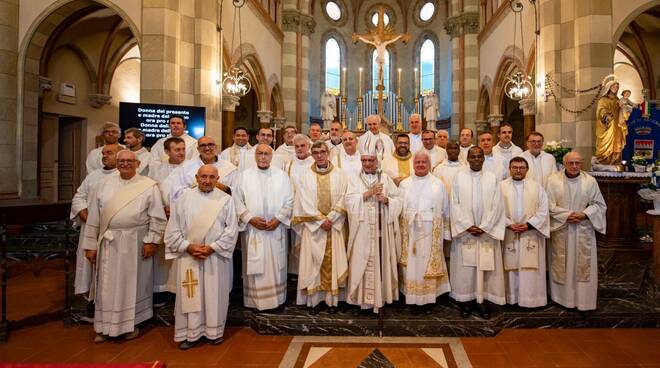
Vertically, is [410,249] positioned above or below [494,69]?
below

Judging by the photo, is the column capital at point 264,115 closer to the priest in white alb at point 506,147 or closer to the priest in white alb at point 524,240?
the priest in white alb at point 506,147

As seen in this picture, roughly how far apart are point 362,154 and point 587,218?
254cm

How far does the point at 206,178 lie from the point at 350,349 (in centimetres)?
212

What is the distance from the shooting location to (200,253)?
3801mm

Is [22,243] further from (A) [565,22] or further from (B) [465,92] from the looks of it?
(B) [465,92]

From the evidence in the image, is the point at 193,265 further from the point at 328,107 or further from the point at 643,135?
the point at 328,107

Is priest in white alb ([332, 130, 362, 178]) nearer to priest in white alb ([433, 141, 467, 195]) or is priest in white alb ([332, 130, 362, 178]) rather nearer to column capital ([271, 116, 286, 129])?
priest in white alb ([433, 141, 467, 195])

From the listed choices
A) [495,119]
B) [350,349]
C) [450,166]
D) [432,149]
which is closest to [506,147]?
[432,149]

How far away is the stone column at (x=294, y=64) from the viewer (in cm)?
1546

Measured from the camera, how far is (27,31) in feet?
26.3

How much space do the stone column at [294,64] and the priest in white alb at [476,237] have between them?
38.6ft

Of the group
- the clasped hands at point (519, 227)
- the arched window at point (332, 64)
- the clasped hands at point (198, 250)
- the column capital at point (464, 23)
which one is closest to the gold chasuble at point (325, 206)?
the clasped hands at point (198, 250)

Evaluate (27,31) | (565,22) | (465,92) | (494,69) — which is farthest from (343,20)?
(27,31)

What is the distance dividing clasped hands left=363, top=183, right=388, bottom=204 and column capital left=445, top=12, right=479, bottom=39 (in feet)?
44.5
